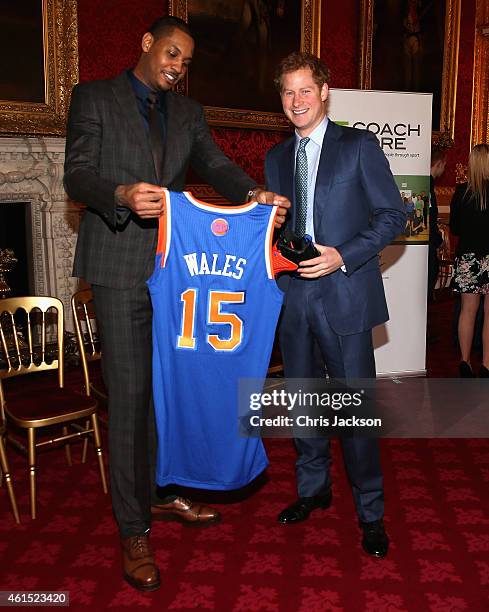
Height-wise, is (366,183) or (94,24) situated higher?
(94,24)

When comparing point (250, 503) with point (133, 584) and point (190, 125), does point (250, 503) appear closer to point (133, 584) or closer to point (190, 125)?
point (133, 584)

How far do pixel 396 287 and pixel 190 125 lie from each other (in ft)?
9.82

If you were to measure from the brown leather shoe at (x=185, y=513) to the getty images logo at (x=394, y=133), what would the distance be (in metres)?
3.04

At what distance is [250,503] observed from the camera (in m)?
3.38

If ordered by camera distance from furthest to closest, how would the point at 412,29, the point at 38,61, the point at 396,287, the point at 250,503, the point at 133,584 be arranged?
the point at 412,29 → the point at 38,61 → the point at 396,287 → the point at 250,503 → the point at 133,584

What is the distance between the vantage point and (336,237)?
9.00 ft

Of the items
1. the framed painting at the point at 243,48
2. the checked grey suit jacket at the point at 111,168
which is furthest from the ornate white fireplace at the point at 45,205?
the checked grey suit jacket at the point at 111,168

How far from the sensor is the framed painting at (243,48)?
6.71 m

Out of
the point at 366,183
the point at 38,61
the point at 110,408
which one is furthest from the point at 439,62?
the point at 110,408

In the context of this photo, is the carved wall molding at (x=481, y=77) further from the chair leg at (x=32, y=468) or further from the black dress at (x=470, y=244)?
the chair leg at (x=32, y=468)

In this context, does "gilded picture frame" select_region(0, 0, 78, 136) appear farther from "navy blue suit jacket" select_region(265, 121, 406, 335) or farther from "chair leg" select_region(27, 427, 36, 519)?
"navy blue suit jacket" select_region(265, 121, 406, 335)

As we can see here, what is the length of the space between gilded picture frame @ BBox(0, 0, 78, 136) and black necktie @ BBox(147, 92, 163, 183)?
350 cm

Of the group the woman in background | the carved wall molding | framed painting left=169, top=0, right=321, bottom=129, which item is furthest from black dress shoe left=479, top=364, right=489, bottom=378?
the carved wall molding

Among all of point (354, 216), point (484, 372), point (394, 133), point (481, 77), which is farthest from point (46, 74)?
point (481, 77)
